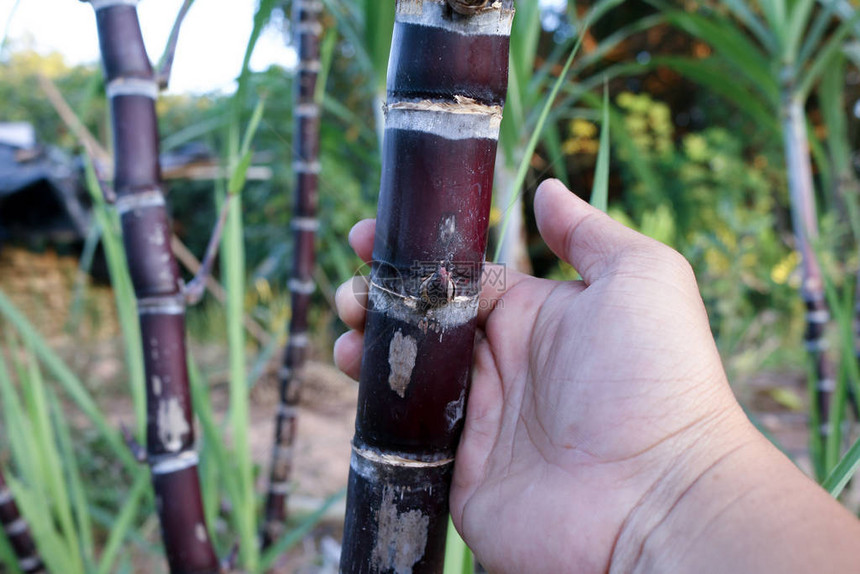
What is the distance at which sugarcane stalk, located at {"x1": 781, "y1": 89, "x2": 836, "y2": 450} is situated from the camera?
119 cm

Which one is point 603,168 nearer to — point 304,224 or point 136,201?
point 136,201

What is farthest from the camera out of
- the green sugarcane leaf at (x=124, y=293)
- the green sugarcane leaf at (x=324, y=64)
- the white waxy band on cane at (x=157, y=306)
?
the green sugarcane leaf at (x=324, y=64)

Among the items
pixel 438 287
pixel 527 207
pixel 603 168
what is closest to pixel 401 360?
pixel 438 287

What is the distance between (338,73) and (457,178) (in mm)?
3906

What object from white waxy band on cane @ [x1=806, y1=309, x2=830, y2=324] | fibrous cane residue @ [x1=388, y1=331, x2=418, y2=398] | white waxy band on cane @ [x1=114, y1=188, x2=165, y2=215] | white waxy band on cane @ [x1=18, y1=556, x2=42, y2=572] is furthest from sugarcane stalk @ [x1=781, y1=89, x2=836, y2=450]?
white waxy band on cane @ [x1=18, y1=556, x2=42, y2=572]

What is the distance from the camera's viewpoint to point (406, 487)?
1.44 ft

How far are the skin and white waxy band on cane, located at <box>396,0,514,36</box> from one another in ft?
0.70

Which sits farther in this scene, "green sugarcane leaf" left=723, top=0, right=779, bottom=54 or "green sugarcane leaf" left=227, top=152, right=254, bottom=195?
"green sugarcane leaf" left=723, top=0, right=779, bottom=54

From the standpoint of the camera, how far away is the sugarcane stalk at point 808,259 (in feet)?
3.90

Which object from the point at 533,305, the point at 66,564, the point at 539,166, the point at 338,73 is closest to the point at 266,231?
the point at 338,73

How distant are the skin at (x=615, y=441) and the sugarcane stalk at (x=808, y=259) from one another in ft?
2.69

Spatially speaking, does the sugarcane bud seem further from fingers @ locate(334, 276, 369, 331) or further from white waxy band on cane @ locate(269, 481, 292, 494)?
white waxy band on cane @ locate(269, 481, 292, 494)

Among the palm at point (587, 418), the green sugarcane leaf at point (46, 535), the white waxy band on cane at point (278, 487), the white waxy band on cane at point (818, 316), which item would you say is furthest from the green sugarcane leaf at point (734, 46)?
the green sugarcane leaf at point (46, 535)

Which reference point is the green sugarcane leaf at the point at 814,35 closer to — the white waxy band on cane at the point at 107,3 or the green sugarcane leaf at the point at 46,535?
the white waxy band on cane at the point at 107,3
